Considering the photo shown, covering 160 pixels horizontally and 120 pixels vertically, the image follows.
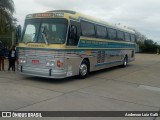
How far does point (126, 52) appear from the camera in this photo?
22422 millimetres

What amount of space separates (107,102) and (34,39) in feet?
16.7

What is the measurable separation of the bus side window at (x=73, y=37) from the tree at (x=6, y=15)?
14093 mm

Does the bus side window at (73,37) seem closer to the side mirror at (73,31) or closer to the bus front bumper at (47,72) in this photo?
the side mirror at (73,31)

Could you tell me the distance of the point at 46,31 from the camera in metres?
12.5

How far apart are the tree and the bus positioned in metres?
13.0

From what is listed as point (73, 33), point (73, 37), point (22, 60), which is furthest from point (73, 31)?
point (22, 60)

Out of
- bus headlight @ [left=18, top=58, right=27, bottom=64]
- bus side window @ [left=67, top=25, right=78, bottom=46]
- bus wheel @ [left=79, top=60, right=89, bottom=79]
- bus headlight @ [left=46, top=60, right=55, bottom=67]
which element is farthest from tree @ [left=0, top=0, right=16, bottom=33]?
bus headlight @ [left=46, top=60, right=55, bottom=67]

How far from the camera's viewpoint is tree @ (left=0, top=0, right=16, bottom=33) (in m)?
25.8

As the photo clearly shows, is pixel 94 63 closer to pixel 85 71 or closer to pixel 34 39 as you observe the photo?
pixel 85 71

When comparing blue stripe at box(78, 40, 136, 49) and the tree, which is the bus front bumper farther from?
the tree

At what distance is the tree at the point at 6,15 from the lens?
84.5 feet

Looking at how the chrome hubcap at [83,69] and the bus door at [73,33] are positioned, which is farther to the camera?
the chrome hubcap at [83,69]

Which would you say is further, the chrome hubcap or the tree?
the tree

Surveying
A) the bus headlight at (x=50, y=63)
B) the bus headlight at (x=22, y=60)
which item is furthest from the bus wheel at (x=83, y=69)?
the bus headlight at (x=22, y=60)
